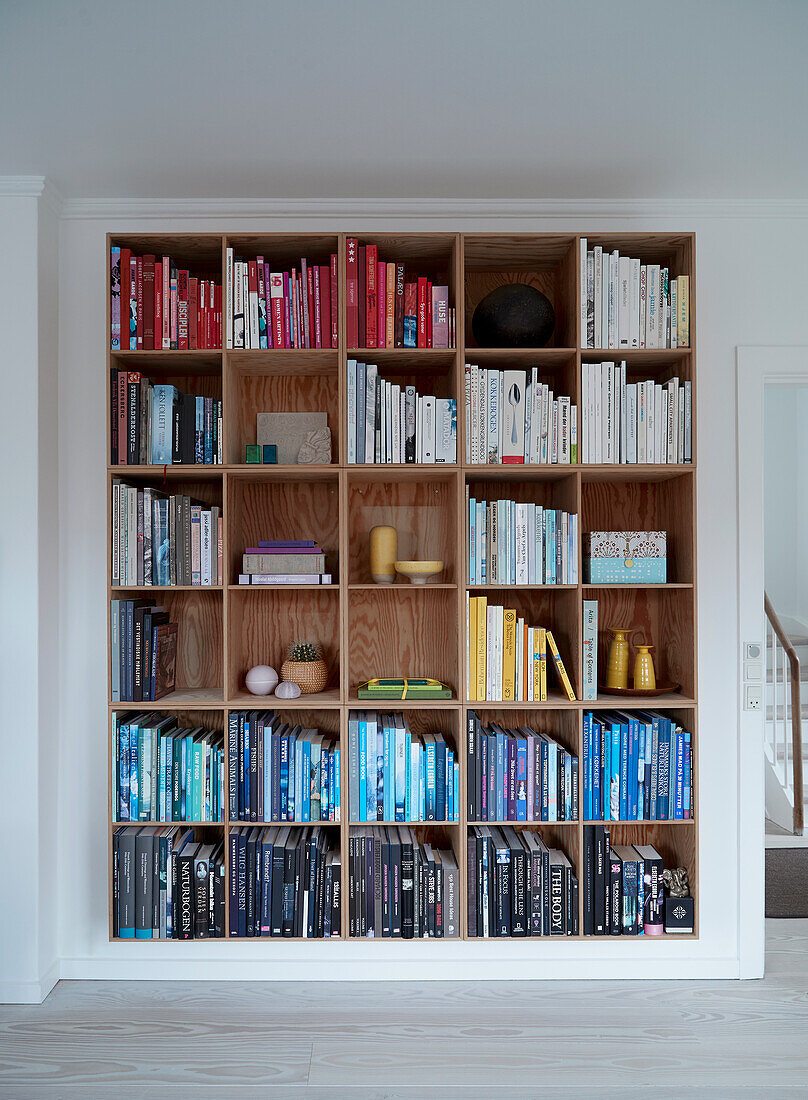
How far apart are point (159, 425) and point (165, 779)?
3.91ft

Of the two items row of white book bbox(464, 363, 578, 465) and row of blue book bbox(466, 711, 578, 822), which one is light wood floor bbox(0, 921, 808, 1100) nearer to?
row of blue book bbox(466, 711, 578, 822)

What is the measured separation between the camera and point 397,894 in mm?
2598

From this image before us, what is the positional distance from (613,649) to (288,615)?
1.19 metres

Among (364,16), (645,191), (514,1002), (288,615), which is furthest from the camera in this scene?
(288,615)

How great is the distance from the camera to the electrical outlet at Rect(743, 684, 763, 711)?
8.94 feet

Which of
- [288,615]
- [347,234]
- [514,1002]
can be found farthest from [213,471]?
[514,1002]

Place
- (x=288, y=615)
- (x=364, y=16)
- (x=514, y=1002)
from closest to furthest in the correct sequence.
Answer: (x=364, y=16), (x=514, y=1002), (x=288, y=615)

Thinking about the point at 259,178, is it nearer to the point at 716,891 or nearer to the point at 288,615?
the point at 288,615

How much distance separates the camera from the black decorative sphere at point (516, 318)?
2.62 metres

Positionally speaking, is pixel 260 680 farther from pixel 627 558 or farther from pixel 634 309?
pixel 634 309

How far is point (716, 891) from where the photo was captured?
2.72 meters

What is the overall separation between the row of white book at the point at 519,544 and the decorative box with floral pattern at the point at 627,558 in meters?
0.09

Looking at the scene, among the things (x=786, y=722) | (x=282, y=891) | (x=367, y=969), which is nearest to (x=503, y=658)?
(x=282, y=891)

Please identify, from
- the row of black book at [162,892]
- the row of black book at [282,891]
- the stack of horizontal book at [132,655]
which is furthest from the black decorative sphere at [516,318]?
the row of black book at [162,892]
